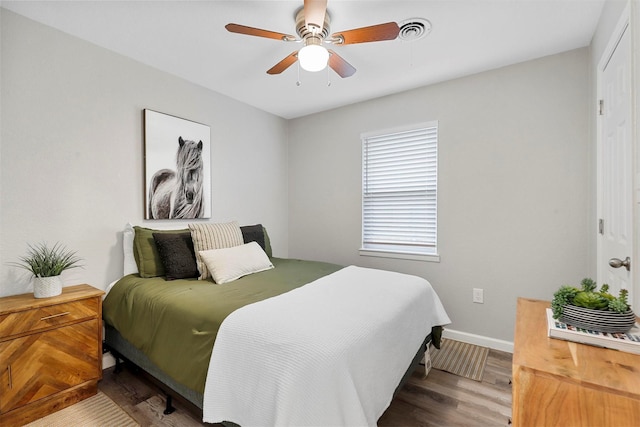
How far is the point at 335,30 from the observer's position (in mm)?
2090

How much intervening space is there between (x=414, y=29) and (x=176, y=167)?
91.0 inches

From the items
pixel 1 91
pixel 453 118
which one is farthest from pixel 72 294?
pixel 453 118

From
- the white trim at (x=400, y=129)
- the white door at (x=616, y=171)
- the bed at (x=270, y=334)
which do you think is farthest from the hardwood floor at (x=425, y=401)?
the white trim at (x=400, y=129)

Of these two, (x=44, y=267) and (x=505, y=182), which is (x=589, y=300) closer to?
(x=505, y=182)

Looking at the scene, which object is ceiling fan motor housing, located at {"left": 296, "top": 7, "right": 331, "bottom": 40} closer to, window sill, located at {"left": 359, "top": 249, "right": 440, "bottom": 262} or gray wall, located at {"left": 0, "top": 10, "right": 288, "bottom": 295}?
gray wall, located at {"left": 0, "top": 10, "right": 288, "bottom": 295}

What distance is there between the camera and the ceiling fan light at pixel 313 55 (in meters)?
1.66

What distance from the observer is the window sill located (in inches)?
118

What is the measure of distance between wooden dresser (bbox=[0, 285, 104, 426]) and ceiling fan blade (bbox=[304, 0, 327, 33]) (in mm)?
2168

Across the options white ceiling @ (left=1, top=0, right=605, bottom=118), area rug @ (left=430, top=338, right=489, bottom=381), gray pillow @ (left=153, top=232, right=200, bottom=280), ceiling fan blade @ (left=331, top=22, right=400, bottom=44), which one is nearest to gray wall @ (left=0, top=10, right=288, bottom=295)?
white ceiling @ (left=1, top=0, right=605, bottom=118)

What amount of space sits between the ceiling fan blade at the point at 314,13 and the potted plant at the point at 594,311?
1.68m

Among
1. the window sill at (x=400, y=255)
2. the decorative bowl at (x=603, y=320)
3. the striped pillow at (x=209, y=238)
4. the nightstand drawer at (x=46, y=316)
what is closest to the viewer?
the decorative bowl at (x=603, y=320)

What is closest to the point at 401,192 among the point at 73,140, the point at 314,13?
the point at 314,13

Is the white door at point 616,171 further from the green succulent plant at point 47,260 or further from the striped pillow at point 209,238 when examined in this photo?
the green succulent plant at point 47,260

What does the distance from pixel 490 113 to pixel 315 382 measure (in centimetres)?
270
